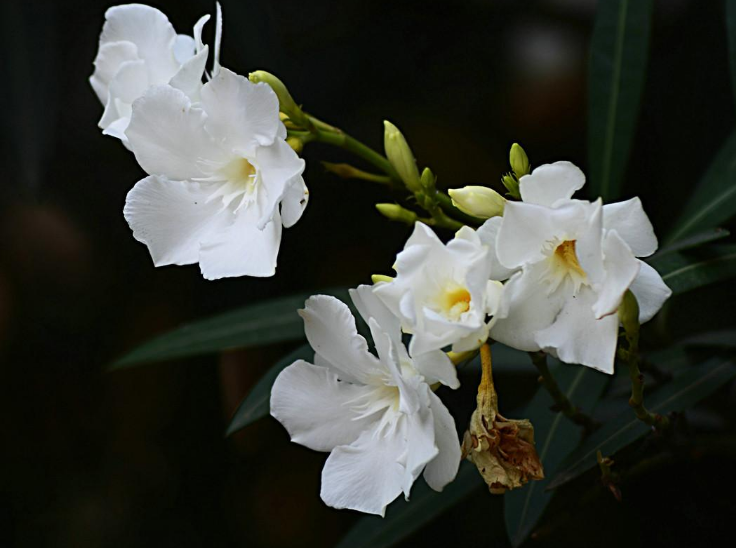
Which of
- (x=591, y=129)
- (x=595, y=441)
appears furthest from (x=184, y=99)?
(x=591, y=129)

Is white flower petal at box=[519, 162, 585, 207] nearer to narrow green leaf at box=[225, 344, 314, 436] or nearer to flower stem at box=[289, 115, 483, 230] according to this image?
flower stem at box=[289, 115, 483, 230]

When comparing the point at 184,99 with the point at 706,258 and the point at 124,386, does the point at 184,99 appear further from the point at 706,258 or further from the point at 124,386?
the point at 124,386

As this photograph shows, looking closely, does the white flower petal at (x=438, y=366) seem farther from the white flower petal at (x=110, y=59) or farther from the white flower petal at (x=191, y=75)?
the white flower petal at (x=110, y=59)

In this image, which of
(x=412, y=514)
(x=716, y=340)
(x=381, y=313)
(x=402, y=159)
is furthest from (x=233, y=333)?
(x=716, y=340)

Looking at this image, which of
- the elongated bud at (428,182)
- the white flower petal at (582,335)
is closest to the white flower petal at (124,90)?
the elongated bud at (428,182)

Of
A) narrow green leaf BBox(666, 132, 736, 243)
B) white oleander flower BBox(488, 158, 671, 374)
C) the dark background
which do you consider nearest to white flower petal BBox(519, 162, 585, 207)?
white oleander flower BBox(488, 158, 671, 374)

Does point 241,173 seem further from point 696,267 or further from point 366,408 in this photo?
point 696,267

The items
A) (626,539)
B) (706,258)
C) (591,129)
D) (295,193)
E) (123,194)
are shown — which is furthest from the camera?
(123,194)
